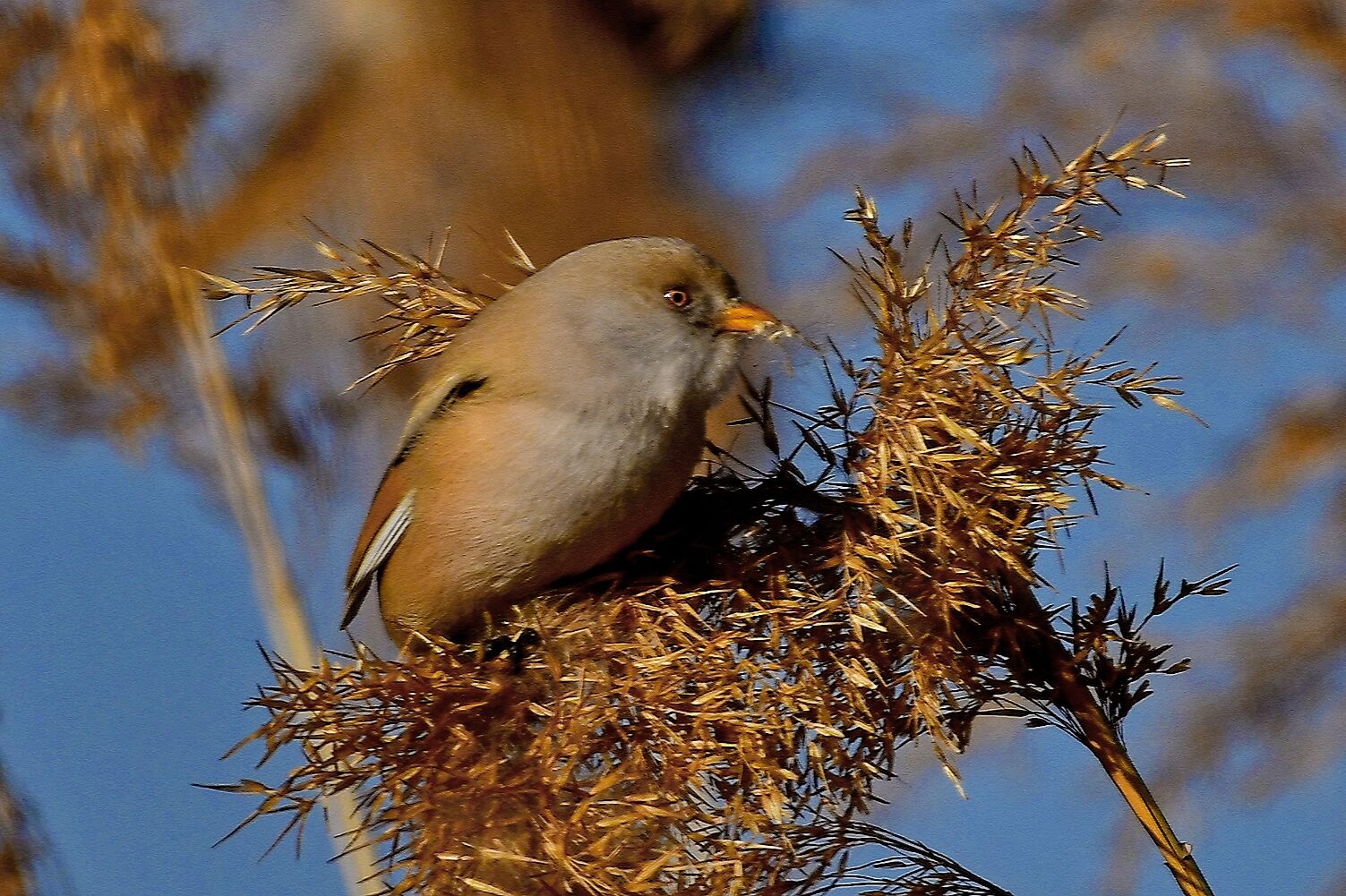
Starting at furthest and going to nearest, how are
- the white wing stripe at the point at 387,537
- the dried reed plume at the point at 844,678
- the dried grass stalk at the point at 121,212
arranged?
→ the dried grass stalk at the point at 121,212
the white wing stripe at the point at 387,537
the dried reed plume at the point at 844,678

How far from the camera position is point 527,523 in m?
Answer: 1.54

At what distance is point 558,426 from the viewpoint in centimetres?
159

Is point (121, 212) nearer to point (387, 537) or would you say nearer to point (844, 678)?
point (387, 537)

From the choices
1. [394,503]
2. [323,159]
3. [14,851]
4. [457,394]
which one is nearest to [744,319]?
[457,394]

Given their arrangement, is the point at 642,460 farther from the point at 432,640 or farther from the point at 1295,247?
the point at 1295,247

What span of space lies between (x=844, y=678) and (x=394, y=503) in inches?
28.5

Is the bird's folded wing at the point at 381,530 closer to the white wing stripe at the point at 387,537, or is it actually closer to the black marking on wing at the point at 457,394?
the white wing stripe at the point at 387,537

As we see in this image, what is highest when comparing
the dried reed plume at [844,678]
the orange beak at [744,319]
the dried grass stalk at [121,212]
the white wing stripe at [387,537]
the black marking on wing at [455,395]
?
the dried grass stalk at [121,212]

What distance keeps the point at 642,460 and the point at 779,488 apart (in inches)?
6.4

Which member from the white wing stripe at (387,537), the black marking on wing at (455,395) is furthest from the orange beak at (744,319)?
the white wing stripe at (387,537)

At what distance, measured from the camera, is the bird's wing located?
1.71 metres

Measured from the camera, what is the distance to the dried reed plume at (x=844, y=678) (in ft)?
4.16

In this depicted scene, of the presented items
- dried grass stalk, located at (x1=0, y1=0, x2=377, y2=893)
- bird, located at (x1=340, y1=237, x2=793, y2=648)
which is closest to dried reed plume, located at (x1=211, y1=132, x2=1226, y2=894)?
bird, located at (x1=340, y1=237, x2=793, y2=648)

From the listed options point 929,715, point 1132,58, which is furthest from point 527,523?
point 1132,58
